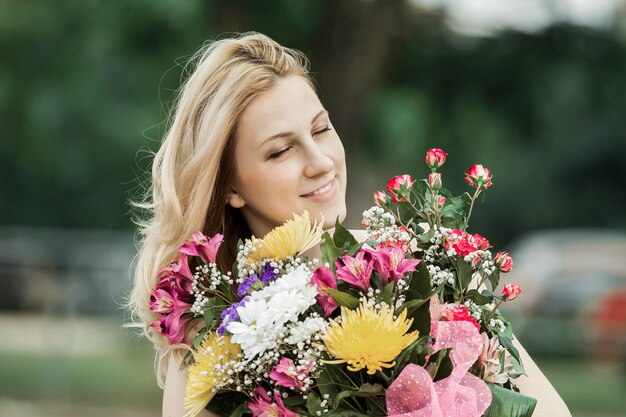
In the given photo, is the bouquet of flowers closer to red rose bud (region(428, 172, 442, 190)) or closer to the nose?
red rose bud (region(428, 172, 442, 190))

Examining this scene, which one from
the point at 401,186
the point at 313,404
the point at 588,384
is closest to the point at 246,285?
the point at 313,404

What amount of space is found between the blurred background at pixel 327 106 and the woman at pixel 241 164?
5641 millimetres

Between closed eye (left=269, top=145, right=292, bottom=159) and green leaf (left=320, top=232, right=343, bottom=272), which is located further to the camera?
closed eye (left=269, top=145, right=292, bottom=159)

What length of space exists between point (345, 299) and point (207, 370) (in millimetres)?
446

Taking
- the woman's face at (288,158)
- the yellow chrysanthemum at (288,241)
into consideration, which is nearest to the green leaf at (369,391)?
the yellow chrysanthemum at (288,241)

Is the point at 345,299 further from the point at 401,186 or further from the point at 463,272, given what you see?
the point at 401,186

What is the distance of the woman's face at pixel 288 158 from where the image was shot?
3.00 m

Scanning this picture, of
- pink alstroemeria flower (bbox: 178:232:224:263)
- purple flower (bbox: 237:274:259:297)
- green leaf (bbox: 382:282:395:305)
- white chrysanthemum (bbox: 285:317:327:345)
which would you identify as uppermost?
pink alstroemeria flower (bbox: 178:232:224:263)

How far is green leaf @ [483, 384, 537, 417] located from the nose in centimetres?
78

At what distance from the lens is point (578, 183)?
790 inches

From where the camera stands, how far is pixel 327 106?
9641mm

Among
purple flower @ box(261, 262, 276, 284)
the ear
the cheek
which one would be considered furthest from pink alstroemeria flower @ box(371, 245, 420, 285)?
the ear

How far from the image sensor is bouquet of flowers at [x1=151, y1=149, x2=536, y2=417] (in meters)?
2.44

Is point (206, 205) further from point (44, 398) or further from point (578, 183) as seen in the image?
point (578, 183)
